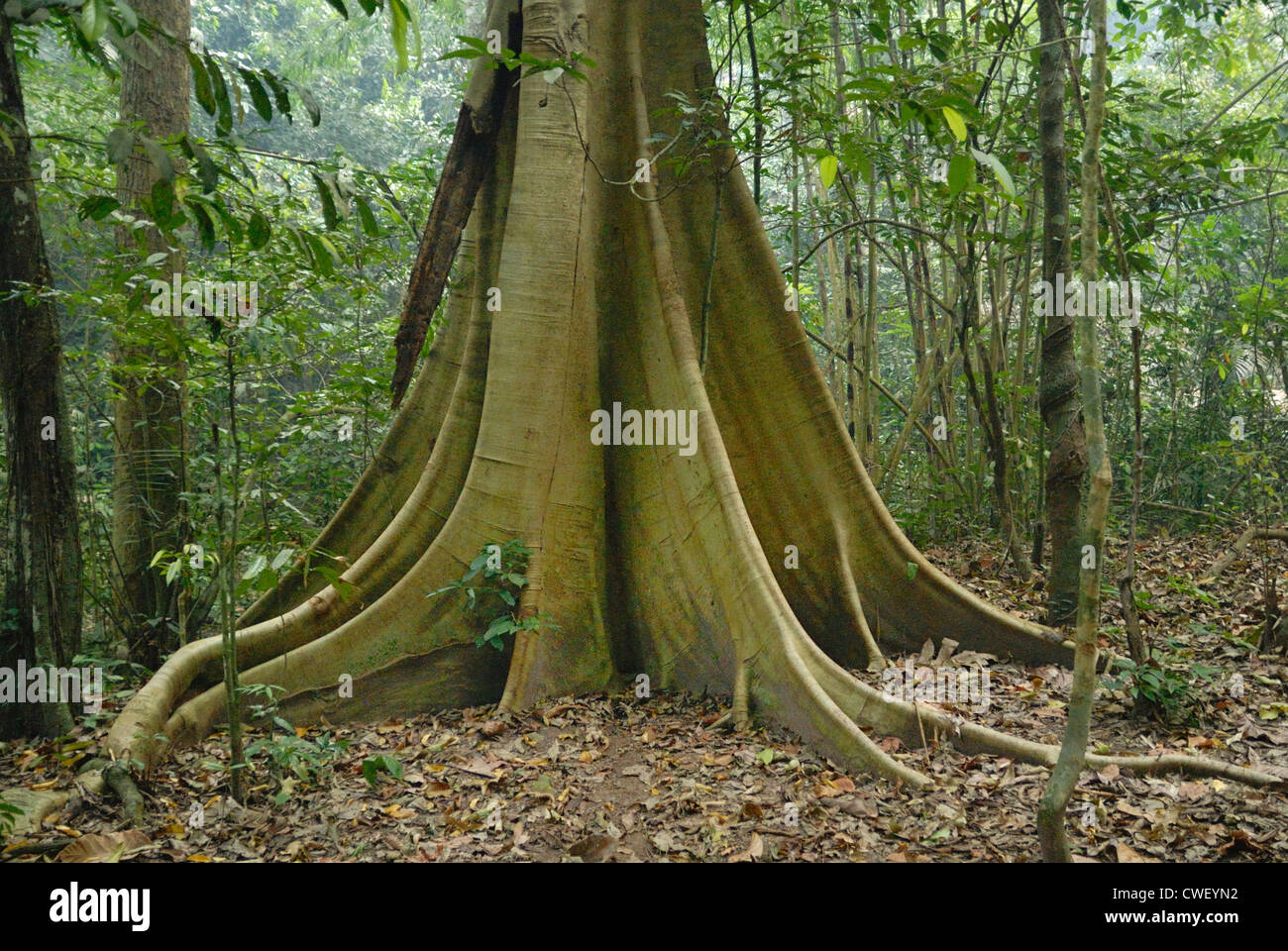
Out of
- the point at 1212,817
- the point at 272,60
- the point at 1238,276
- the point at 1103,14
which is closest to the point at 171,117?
the point at 1103,14

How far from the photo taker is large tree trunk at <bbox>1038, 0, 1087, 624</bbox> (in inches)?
172

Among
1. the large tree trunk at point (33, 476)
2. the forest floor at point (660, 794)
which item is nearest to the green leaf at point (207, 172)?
the large tree trunk at point (33, 476)

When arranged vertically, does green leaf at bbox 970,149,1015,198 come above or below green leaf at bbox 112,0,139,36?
below

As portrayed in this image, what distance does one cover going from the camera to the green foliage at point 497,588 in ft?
13.3

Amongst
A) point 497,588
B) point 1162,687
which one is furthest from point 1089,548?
point 497,588

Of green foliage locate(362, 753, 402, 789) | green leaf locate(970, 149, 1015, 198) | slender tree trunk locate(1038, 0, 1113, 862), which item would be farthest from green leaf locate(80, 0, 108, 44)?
green foliage locate(362, 753, 402, 789)

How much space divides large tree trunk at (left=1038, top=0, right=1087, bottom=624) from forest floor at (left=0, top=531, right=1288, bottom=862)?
664 millimetres

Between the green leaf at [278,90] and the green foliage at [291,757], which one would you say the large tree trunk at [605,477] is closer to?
the green foliage at [291,757]

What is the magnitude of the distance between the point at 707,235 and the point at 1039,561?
3.50 m

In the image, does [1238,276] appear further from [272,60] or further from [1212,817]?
[272,60]

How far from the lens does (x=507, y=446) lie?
430 cm

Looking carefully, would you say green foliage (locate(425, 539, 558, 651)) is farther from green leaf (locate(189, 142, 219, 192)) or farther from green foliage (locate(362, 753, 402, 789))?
green leaf (locate(189, 142, 219, 192))

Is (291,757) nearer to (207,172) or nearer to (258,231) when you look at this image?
(258,231)

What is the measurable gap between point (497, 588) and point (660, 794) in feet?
4.66
